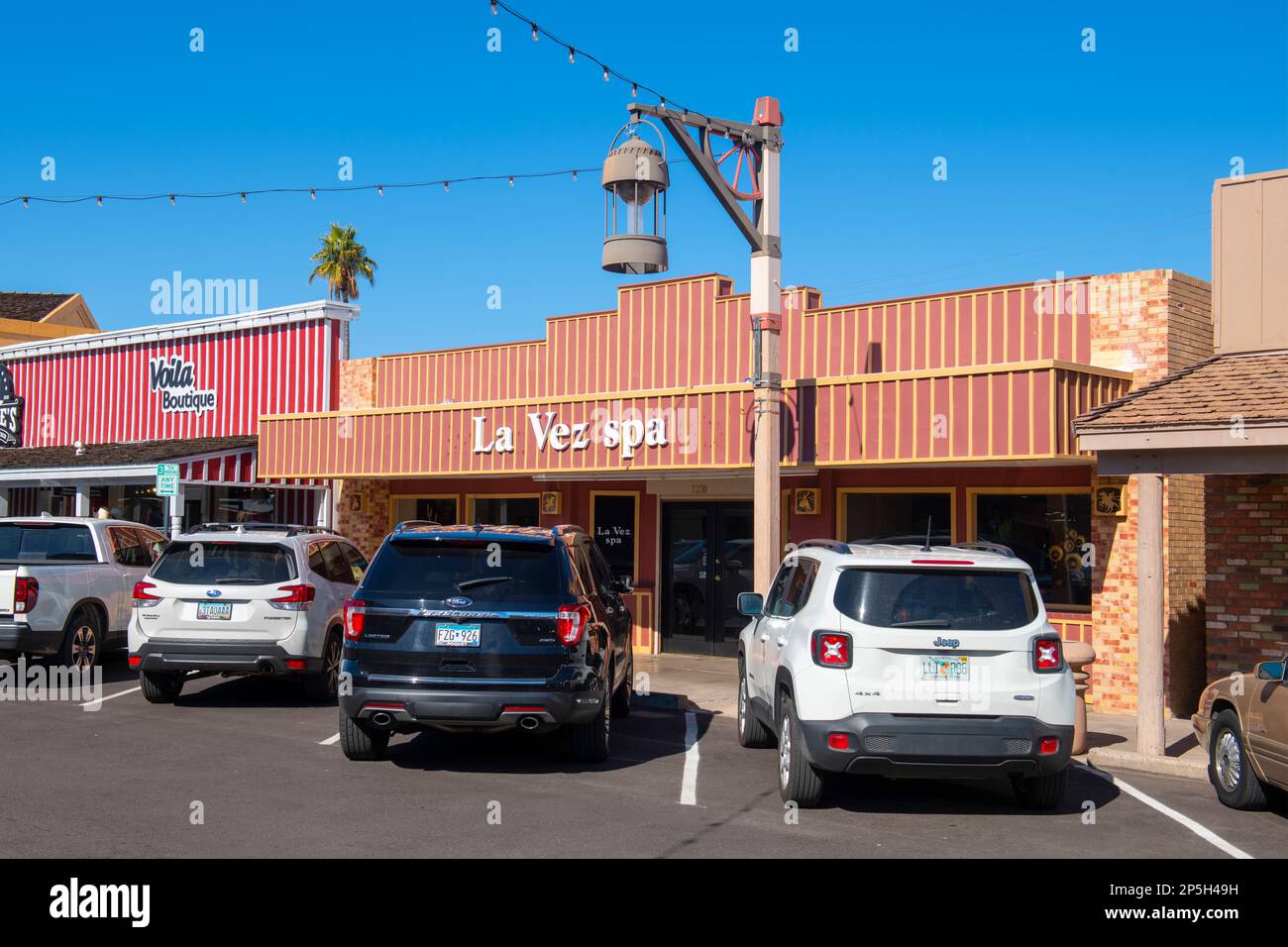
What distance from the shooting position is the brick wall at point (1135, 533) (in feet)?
45.5

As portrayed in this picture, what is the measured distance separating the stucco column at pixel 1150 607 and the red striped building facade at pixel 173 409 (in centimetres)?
1476

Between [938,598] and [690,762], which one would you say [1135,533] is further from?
[938,598]

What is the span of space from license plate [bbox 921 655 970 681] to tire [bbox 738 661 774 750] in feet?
9.81

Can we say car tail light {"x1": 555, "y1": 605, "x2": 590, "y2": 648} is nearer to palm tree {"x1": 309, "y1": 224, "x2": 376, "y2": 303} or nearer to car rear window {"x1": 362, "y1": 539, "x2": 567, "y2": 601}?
car rear window {"x1": 362, "y1": 539, "x2": 567, "y2": 601}

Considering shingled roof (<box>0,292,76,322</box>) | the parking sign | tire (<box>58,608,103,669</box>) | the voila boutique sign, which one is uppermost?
shingled roof (<box>0,292,76,322</box>)

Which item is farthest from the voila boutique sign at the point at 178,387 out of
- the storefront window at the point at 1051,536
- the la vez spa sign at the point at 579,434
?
the storefront window at the point at 1051,536

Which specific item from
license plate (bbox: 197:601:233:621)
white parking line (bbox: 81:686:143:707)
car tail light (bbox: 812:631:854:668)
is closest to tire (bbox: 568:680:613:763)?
car tail light (bbox: 812:631:854:668)

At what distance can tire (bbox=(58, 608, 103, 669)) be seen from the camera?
13.8 m

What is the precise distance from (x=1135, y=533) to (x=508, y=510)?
10272mm

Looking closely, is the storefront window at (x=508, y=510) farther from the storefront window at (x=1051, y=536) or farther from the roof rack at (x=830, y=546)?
the roof rack at (x=830, y=546)

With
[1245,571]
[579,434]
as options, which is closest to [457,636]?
[579,434]

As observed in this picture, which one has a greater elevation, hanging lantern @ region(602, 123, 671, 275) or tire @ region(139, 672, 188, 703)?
hanging lantern @ region(602, 123, 671, 275)

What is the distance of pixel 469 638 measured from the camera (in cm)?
914
